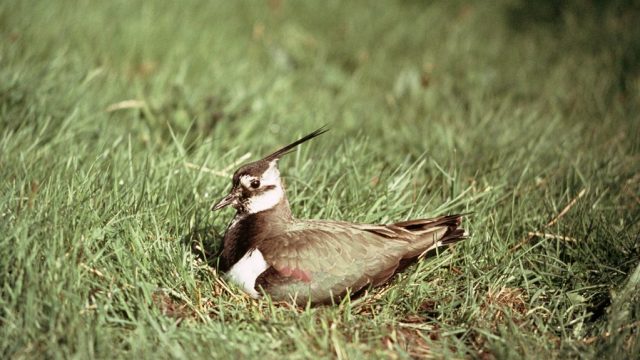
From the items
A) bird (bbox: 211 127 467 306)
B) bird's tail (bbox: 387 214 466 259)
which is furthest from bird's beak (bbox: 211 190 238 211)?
bird's tail (bbox: 387 214 466 259)

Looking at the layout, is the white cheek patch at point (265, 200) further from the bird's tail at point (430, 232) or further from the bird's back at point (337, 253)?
the bird's tail at point (430, 232)

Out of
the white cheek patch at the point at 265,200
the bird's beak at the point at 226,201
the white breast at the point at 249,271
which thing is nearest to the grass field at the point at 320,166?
the white breast at the point at 249,271

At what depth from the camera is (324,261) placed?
11.3 ft

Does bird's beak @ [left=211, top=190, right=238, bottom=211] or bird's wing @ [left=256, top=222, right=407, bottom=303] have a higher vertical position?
bird's beak @ [left=211, top=190, right=238, bottom=211]

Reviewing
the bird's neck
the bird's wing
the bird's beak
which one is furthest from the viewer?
the bird's beak

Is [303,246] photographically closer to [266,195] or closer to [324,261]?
[324,261]

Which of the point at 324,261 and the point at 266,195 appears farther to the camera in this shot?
the point at 266,195

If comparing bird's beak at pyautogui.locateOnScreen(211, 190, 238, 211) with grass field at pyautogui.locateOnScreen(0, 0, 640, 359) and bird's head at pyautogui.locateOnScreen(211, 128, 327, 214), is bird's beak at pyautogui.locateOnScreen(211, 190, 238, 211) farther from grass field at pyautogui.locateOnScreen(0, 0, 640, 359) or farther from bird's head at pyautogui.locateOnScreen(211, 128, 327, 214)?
grass field at pyautogui.locateOnScreen(0, 0, 640, 359)

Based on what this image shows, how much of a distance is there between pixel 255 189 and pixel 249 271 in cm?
47

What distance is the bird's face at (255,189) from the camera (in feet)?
12.1

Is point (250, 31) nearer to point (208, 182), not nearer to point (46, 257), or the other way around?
point (208, 182)

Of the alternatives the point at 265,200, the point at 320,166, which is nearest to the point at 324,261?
the point at 265,200

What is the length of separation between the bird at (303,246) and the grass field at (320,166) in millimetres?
96

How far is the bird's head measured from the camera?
3.69 meters
